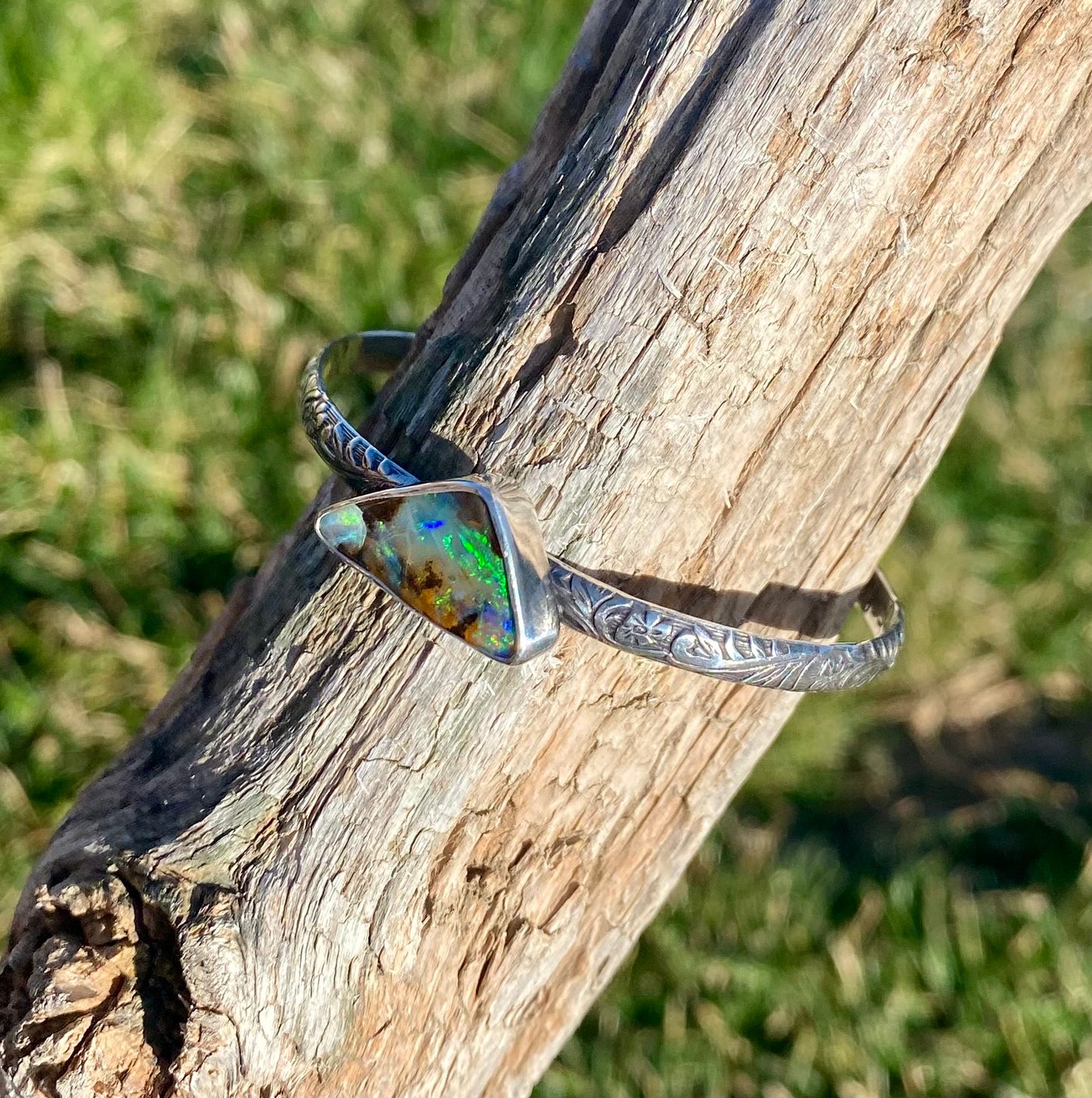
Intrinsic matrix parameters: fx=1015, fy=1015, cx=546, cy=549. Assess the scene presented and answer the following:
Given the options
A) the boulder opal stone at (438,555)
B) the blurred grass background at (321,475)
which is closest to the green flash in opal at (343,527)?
the boulder opal stone at (438,555)

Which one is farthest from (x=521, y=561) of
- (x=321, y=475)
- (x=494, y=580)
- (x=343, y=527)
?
(x=321, y=475)

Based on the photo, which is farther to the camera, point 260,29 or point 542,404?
point 260,29

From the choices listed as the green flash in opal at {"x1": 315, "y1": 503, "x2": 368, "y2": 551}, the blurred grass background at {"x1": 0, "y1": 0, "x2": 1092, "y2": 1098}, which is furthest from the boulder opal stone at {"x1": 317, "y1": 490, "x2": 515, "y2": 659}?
the blurred grass background at {"x1": 0, "y1": 0, "x2": 1092, "y2": 1098}

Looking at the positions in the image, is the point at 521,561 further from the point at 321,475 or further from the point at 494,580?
the point at 321,475

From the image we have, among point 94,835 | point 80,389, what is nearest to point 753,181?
point 94,835

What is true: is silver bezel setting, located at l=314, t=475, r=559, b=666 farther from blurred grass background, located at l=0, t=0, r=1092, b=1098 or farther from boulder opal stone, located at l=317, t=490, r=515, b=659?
blurred grass background, located at l=0, t=0, r=1092, b=1098

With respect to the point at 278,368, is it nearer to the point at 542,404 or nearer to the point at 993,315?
the point at 542,404

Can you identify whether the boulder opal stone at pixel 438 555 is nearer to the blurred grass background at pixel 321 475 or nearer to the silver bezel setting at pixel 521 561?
the silver bezel setting at pixel 521 561

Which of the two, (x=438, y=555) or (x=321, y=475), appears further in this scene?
(x=321, y=475)
